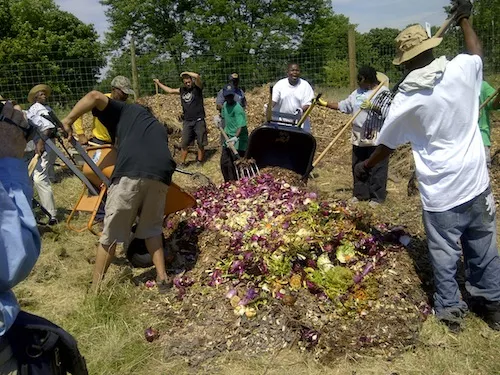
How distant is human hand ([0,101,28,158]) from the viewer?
57.8 inches

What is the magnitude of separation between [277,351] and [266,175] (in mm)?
2476

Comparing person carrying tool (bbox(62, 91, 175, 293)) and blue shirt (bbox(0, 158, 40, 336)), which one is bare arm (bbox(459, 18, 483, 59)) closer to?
person carrying tool (bbox(62, 91, 175, 293))

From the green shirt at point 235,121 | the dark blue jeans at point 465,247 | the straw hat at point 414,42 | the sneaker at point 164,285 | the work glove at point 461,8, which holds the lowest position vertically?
the sneaker at point 164,285

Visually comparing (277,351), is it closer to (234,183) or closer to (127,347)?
(127,347)

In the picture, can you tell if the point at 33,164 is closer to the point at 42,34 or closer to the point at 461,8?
the point at 461,8

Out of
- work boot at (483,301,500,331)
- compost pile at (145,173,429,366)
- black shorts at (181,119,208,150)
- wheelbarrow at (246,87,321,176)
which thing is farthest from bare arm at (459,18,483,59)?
black shorts at (181,119,208,150)

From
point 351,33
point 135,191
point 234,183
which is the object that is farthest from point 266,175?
point 351,33

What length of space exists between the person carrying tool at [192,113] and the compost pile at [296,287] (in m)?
5.11

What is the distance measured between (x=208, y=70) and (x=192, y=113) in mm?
6136

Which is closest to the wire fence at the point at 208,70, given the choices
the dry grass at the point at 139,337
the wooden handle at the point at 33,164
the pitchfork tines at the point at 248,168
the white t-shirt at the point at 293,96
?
the white t-shirt at the point at 293,96

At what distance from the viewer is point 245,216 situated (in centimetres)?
446

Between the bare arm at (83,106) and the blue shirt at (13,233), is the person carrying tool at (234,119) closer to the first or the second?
the bare arm at (83,106)

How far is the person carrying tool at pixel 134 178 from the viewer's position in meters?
3.78

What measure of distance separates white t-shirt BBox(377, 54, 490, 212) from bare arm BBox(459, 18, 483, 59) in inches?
9.0
